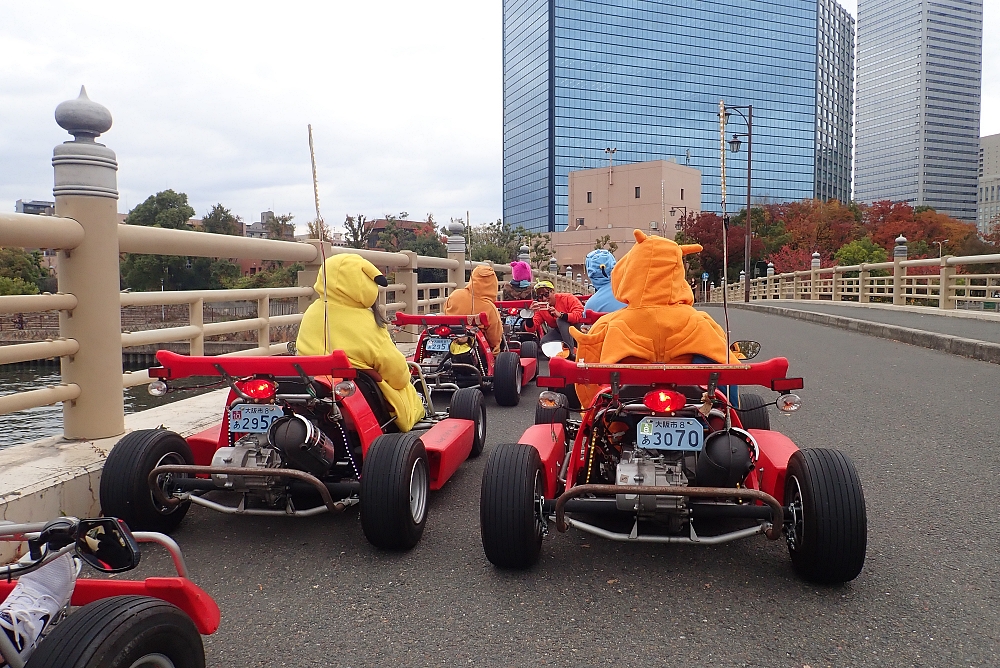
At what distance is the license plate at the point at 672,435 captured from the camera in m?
3.30

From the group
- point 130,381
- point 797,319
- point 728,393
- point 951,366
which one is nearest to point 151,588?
point 130,381

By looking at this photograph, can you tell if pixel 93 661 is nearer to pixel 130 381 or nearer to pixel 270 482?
pixel 270 482

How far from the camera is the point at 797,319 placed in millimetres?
20203

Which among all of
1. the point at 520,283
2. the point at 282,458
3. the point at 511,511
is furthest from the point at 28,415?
the point at 520,283

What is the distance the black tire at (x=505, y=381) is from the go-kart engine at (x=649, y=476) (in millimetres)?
4195

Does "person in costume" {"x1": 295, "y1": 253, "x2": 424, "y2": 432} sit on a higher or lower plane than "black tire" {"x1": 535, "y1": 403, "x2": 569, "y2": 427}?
higher

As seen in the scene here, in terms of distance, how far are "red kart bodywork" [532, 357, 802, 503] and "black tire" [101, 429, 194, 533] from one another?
6.22 feet

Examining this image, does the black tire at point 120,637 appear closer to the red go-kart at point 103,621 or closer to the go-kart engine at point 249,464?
the red go-kart at point 103,621

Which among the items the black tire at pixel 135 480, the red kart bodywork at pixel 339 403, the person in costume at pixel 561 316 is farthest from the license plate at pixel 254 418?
the person in costume at pixel 561 316

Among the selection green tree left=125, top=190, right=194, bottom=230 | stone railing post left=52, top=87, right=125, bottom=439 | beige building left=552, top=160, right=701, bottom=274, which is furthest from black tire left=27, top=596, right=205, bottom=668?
beige building left=552, top=160, right=701, bottom=274

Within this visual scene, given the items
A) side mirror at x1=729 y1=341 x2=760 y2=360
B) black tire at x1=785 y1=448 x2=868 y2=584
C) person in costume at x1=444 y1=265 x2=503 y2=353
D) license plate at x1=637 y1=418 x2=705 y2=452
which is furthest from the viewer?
person in costume at x1=444 y1=265 x2=503 y2=353

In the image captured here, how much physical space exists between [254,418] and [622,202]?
7693 centimetres

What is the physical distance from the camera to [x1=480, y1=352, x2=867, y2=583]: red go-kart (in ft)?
9.98

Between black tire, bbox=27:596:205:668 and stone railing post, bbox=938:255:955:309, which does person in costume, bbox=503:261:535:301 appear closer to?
black tire, bbox=27:596:205:668
